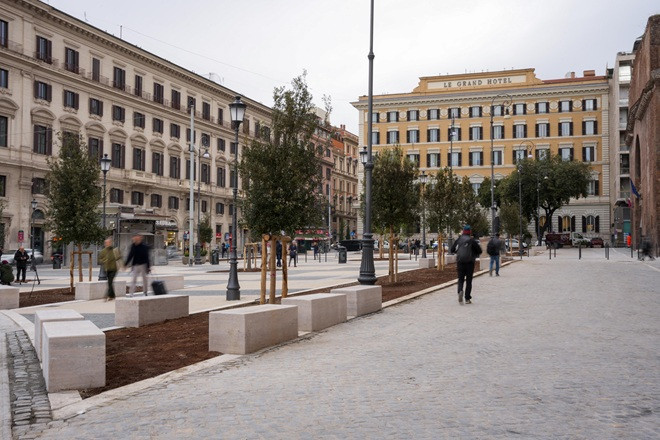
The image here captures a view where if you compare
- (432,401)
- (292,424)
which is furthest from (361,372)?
(292,424)

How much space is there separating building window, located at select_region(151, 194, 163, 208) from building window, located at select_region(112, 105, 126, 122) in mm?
7658

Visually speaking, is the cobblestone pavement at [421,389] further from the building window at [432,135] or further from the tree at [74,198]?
the building window at [432,135]

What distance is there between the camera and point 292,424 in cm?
528

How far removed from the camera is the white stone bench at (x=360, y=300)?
1273 cm

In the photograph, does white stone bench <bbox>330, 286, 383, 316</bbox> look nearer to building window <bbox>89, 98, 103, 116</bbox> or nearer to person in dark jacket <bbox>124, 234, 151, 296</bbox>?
person in dark jacket <bbox>124, 234, 151, 296</bbox>

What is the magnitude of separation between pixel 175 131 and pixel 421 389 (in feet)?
201

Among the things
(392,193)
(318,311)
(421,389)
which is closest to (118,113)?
(392,193)

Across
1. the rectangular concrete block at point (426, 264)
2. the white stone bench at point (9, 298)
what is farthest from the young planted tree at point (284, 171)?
the rectangular concrete block at point (426, 264)

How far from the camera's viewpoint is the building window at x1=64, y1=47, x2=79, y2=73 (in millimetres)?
50750

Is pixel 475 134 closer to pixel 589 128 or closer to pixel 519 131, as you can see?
pixel 519 131

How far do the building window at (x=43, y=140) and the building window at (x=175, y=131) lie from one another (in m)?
15.8

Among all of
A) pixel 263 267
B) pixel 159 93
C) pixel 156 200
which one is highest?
pixel 159 93

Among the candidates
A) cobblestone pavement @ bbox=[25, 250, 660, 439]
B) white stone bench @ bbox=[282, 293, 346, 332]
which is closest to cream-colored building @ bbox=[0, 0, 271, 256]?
white stone bench @ bbox=[282, 293, 346, 332]

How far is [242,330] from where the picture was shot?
852cm
